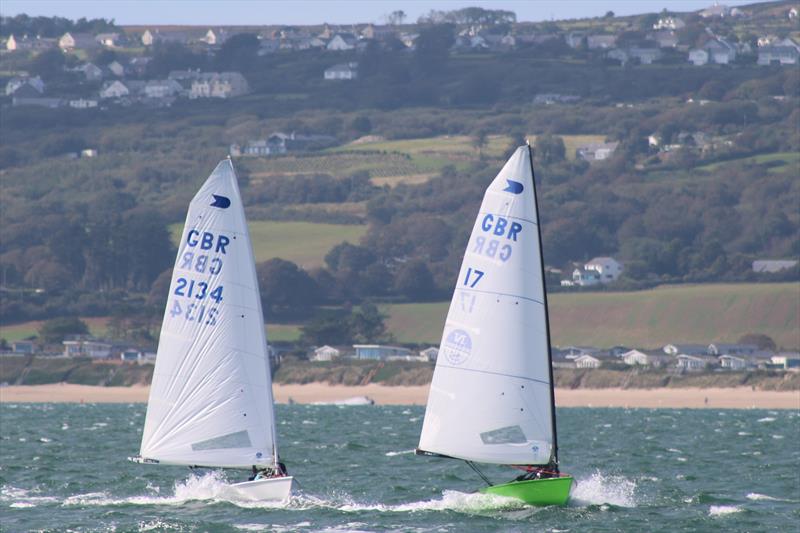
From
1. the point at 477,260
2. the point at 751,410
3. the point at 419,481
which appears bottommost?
the point at 751,410

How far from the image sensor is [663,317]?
133 m

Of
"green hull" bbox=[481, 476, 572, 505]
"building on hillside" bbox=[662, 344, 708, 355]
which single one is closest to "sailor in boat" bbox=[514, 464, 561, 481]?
"green hull" bbox=[481, 476, 572, 505]

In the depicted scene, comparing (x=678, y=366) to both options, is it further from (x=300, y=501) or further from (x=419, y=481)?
(x=300, y=501)

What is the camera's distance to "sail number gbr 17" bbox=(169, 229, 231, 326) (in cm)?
3259

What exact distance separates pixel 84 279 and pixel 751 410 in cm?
8127

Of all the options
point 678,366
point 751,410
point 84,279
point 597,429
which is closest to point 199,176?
point 84,279

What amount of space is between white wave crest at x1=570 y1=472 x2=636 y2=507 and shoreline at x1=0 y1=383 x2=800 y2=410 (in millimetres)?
61056

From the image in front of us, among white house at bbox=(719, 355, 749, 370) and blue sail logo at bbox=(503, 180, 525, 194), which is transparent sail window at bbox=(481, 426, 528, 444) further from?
white house at bbox=(719, 355, 749, 370)

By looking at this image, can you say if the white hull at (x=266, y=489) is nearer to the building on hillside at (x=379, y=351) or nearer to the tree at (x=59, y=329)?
the building on hillside at (x=379, y=351)

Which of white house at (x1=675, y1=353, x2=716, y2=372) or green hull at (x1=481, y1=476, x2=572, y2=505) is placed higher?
green hull at (x1=481, y1=476, x2=572, y2=505)

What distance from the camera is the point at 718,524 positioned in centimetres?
3269

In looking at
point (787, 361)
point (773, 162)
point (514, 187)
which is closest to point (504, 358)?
point (514, 187)

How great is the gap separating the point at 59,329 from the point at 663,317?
46666mm

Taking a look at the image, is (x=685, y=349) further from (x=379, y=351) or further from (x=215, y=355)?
(x=215, y=355)
